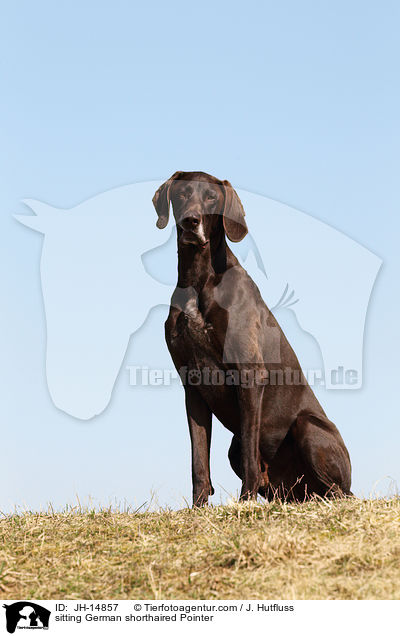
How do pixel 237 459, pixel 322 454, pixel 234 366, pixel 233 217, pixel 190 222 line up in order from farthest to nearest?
pixel 237 459
pixel 322 454
pixel 233 217
pixel 234 366
pixel 190 222

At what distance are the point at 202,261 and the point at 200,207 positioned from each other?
19.1 inches

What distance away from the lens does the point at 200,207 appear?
634cm

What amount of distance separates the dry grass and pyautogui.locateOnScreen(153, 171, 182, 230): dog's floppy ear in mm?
2554

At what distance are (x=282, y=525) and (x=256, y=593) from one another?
0.88 metres

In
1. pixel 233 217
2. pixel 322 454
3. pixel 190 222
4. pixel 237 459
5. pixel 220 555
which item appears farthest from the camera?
pixel 237 459

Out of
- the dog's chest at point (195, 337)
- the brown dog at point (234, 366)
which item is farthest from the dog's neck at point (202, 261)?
the dog's chest at point (195, 337)

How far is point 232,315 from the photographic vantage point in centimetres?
647

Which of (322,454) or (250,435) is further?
(322,454)
